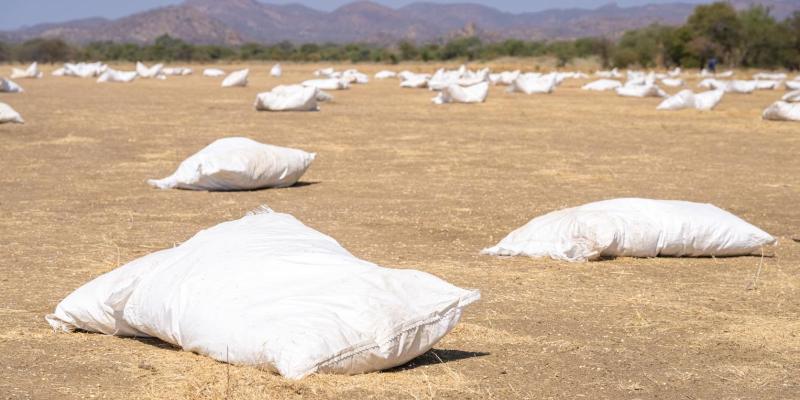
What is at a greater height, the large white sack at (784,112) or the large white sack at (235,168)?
the large white sack at (235,168)

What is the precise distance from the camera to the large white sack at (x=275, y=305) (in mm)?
4711

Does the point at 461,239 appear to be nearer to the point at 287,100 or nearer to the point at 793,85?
the point at 287,100

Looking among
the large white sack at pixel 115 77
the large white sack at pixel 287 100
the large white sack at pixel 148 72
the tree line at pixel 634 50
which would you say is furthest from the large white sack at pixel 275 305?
the tree line at pixel 634 50

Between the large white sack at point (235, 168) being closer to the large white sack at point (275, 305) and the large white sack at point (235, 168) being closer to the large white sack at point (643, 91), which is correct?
the large white sack at point (275, 305)

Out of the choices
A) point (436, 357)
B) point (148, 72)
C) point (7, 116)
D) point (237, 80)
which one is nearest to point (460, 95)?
point (237, 80)

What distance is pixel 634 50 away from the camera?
6675cm

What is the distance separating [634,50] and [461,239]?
196 ft

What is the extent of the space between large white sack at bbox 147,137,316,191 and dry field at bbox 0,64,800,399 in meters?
0.15

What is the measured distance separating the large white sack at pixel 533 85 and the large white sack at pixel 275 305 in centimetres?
2977

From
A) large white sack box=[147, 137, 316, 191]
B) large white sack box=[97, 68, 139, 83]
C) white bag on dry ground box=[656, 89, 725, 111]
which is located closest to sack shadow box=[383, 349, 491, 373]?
large white sack box=[147, 137, 316, 191]

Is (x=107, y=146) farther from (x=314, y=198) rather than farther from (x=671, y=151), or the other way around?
(x=671, y=151)

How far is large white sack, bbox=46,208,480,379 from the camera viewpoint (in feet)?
15.5

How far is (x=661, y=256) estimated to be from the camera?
330 inches

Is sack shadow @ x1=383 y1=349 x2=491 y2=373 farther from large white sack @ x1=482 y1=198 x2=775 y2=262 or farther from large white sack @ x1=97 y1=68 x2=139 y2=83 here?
large white sack @ x1=97 y1=68 x2=139 y2=83
